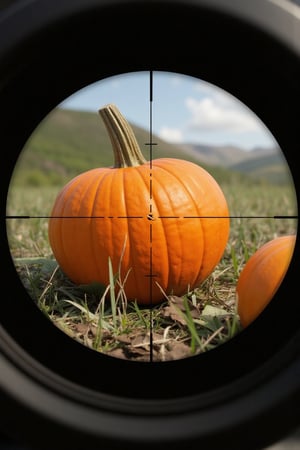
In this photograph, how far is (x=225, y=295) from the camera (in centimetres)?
150

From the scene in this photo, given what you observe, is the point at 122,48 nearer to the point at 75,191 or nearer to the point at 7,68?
the point at 7,68

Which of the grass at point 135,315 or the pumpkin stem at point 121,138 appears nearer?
the grass at point 135,315

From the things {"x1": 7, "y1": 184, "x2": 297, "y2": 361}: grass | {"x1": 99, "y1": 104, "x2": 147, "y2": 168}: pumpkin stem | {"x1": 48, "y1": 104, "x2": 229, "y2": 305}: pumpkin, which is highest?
{"x1": 99, "y1": 104, "x2": 147, "y2": 168}: pumpkin stem

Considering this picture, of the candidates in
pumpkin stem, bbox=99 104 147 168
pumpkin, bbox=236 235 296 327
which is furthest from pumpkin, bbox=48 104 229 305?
pumpkin, bbox=236 235 296 327

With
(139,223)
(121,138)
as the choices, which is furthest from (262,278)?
(121,138)

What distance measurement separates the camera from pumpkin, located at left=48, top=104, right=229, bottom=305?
1253 mm

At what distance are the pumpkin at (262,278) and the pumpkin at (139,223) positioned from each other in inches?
7.1

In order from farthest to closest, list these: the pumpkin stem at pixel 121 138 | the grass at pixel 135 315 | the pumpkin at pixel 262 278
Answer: the pumpkin stem at pixel 121 138
the grass at pixel 135 315
the pumpkin at pixel 262 278

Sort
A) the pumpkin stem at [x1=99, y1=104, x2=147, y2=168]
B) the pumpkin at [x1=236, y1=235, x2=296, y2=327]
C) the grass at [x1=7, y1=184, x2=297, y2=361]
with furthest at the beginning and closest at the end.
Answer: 1. the pumpkin stem at [x1=99, y1=104, x2=147, y2=168]
2. the grass at [x1=7, y1=184, x2=297, y2=361]
3. the pumpkin at [x1=236, y1=235, x2=296, y2=327]

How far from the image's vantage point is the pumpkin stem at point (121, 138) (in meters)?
1.35

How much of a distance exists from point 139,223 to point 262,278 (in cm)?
32

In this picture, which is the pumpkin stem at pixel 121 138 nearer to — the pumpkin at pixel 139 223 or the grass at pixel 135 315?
the pumpkin at pixel 139 223

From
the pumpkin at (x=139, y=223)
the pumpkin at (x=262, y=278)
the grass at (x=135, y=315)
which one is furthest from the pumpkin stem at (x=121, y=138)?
the pumpkin at (x=262, y=278)

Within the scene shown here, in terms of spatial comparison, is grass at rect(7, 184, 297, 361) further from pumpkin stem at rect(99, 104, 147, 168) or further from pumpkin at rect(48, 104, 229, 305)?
pumpkin stem at rect(99, 104, 147, 168)
